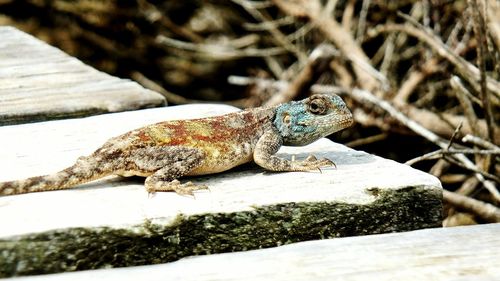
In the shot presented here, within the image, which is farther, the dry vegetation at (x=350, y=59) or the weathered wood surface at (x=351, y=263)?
the dry vegetation at (x=350, y=59)

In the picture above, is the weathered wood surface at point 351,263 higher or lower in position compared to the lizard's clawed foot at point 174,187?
higher

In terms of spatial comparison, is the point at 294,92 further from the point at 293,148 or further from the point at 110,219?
the point at 110,219

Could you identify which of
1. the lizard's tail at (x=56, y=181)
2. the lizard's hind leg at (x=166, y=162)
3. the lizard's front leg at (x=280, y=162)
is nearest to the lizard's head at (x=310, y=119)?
the lizard's front leg at (x=280, y=162)

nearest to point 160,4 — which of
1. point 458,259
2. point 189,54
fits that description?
point 189,54

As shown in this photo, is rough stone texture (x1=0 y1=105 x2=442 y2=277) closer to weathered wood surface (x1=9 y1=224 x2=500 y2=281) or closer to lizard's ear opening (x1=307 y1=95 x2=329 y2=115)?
weathered wood surface (x1=9 y1=224 x2=500 y2=281)

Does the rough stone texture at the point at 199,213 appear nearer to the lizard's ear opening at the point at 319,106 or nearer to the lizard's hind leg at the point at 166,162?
the lizard's hind leg at the point at 166,162

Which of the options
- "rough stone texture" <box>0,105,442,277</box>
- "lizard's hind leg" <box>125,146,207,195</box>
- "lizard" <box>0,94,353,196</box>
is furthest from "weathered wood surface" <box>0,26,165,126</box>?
"lizard's hind leg" <box>125,146,207,195</box>
